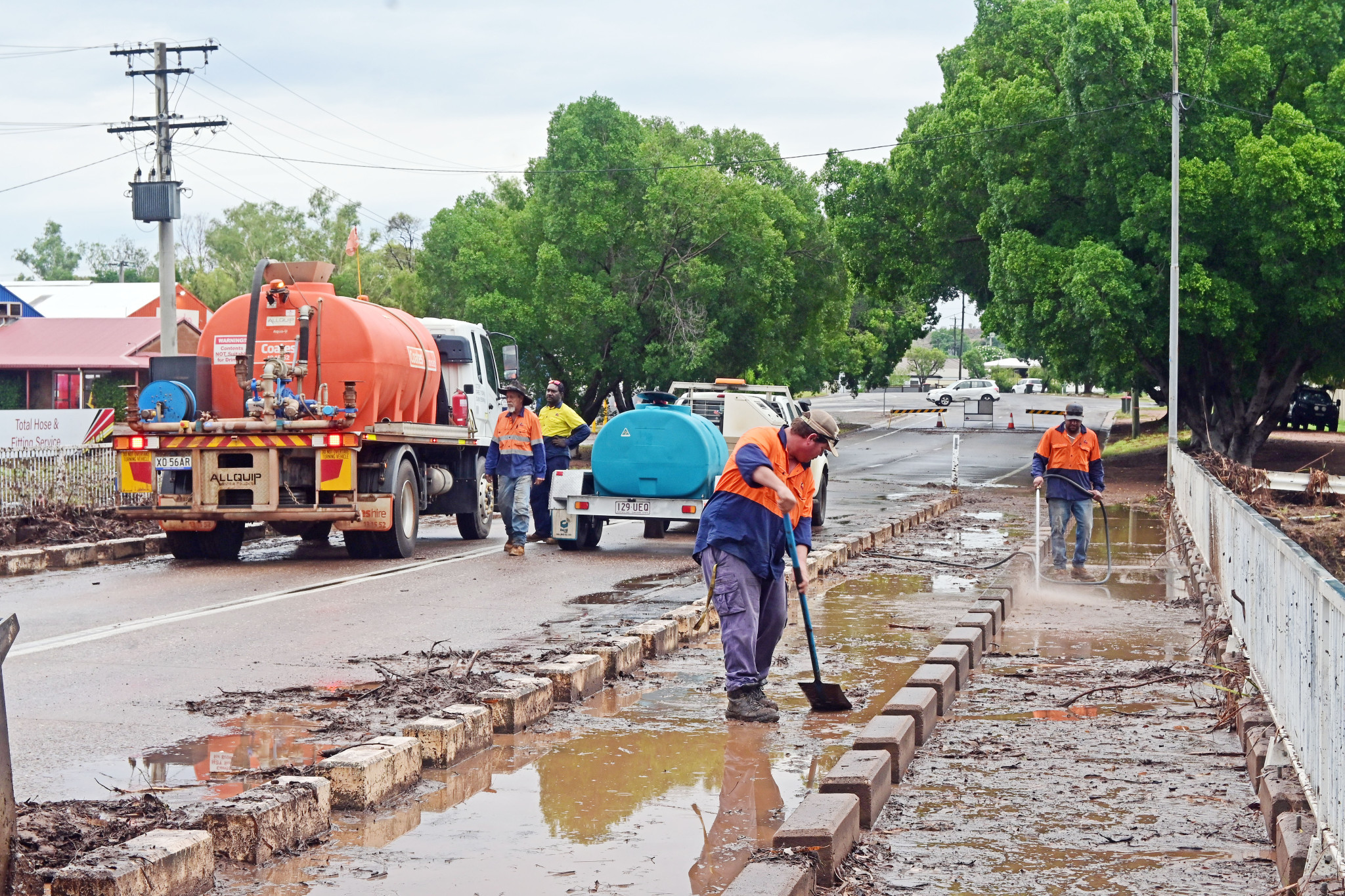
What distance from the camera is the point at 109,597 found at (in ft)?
41.0

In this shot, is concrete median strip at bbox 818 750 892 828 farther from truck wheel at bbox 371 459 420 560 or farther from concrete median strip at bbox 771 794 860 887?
truck wheel at bbox 371 459 420 560

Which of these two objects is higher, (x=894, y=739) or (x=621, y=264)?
(x=621, y=264)

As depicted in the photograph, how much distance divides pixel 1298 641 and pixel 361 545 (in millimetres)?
11987

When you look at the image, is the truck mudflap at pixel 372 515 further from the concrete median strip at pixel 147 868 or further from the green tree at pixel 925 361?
the green tree at pixel 925 361

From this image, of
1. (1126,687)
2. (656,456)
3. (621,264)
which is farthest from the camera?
(621,264)

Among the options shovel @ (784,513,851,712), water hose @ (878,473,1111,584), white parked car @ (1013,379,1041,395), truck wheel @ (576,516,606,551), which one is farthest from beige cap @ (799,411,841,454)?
white parked car @ (1013,379,1041,395)

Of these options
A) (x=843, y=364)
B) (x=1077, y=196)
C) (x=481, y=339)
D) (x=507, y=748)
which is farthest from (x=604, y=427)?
(x=843, y=364)

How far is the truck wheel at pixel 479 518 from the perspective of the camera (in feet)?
61.2

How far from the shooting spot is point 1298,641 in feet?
19.6

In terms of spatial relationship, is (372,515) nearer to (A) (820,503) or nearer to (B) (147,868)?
(A) (820,503)

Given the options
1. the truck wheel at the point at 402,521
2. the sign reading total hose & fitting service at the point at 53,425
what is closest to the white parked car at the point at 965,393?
the sign reading total hose & fitting service at the point at 53,425

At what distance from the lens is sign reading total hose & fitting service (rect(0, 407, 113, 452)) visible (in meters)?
27.8

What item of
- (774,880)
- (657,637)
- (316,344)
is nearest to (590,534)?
(316,344)

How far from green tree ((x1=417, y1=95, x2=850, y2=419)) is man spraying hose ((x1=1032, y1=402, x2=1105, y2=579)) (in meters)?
22.7
